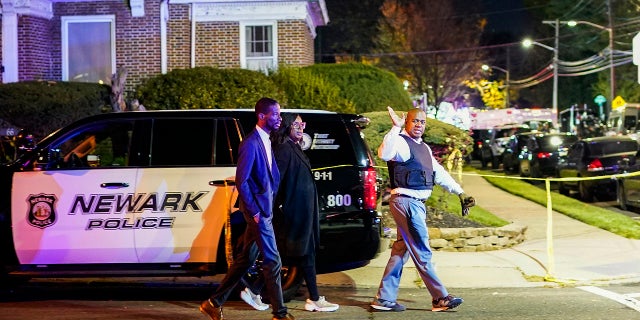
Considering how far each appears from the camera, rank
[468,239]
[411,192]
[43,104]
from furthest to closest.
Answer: [43,104], [468,239], [411,192]

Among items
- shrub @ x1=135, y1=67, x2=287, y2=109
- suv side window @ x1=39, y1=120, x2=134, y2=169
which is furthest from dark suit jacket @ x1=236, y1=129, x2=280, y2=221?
shrub @ x1=135, y1=67, x2=287, y2=109

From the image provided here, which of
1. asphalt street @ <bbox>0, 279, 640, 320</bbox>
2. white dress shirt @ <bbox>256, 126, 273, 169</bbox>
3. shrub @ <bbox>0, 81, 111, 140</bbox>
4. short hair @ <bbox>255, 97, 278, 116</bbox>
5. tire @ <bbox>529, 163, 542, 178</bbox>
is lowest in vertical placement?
asphalt street @ <bbox>0, 279, 640, 320</bbox>

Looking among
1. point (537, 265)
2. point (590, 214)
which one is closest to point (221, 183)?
point (537, 265)

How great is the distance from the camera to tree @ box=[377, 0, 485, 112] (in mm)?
49281

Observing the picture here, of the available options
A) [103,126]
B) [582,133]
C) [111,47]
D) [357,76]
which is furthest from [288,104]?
[582,133]

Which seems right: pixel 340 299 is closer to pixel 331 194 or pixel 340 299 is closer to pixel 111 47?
pixel 331 194

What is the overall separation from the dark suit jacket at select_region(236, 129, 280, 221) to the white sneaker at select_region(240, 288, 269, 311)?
1182 mm

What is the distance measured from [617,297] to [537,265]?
85.1 inches

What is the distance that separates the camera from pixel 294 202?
6906 millimetres

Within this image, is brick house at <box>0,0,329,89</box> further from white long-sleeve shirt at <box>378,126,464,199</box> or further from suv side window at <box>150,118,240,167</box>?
white long-sleeve shirt at <box>378,126,464,199</box>

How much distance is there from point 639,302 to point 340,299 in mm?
2892

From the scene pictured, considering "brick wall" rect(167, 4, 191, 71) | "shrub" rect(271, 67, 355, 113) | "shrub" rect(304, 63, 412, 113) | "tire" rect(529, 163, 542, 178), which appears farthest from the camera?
"tire" rect(529, 163, 542, 178)

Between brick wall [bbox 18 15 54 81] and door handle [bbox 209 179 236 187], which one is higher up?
brick wall [bbox 18 15 54 81]

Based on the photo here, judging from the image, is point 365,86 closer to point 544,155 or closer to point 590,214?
point 590,214
